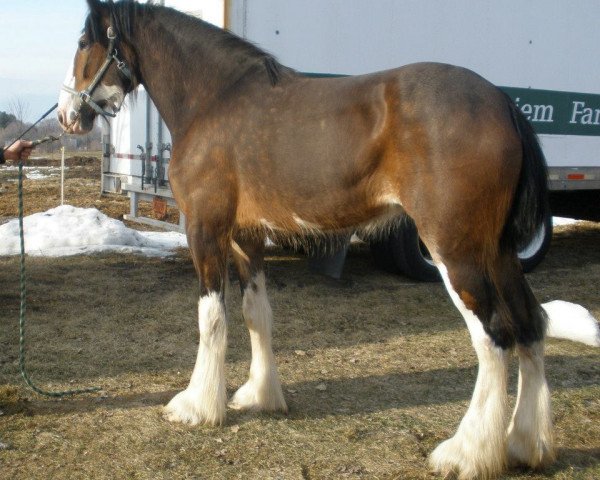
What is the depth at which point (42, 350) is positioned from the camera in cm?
503

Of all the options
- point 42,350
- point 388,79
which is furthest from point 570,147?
point 42,350

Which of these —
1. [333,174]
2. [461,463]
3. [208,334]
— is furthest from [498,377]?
[208,334]

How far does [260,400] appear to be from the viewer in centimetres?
399

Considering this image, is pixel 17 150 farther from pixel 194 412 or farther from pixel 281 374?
pixel 281 374

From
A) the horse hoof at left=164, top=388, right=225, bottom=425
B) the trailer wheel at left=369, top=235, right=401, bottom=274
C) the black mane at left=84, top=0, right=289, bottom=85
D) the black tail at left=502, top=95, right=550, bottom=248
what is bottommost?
the horse hoof at left=164, top=388, right=225, bottom=425

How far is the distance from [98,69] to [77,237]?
508 centimetres

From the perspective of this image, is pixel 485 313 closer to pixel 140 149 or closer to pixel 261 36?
pixel 261 36

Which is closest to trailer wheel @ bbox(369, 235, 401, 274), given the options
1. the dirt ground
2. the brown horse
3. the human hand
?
the dirt ground

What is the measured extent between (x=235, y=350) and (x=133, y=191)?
122 inches

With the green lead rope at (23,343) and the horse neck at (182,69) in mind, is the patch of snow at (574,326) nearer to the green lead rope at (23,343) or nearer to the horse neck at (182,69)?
the horse neck at (182,69)

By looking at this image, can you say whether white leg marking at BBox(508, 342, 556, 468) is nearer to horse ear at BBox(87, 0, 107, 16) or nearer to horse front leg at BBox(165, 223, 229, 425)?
horse front leg at BBox(165, 223, 229, 425)

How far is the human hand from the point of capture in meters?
4.04

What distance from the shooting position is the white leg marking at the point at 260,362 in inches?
157

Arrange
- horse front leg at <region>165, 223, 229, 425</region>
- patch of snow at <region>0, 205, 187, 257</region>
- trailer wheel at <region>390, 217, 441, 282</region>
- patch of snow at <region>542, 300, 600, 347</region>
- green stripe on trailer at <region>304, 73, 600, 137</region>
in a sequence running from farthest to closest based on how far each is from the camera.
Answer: patch of snow at <region>0, 205, 187, 257</region>, green stripe on trailer at <region>304, 73, 600, 137</region>, trailer wheel at <region>390, 217, 441, 282</region>, patch of snow at <region>542, 300, 600, 347</region>, horse front leg at <region>165, 223, 229, 425</region>
